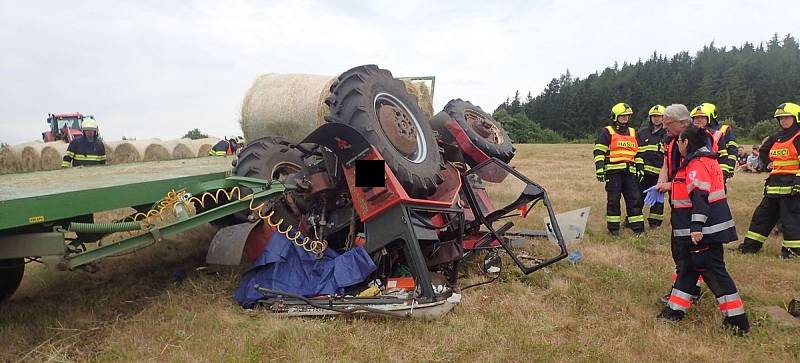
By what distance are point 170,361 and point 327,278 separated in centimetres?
122

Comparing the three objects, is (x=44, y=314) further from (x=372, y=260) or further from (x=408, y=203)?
(x=408, y=203)

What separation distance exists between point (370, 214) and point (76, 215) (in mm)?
1855

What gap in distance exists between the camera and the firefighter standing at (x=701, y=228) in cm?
356

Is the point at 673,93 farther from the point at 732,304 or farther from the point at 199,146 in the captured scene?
the point at 732,304

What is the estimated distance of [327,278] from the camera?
12.9 ft

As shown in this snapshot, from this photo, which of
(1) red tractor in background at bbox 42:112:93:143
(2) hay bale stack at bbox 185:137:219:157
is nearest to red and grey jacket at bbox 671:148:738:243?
(2) hay bale stack at bbox 185:137:219:157

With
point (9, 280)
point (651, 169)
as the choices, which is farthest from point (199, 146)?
point (651, 169)

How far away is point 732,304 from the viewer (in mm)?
3594

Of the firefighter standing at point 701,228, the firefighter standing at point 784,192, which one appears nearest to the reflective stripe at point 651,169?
the firefighter standing at point 784,192

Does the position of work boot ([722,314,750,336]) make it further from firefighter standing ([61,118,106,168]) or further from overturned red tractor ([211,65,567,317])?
firefighter standing ([61,118,106,168])

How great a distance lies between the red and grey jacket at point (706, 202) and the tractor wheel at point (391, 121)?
6.16 feet

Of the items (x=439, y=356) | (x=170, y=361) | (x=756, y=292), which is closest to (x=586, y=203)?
(x=756, y=292)

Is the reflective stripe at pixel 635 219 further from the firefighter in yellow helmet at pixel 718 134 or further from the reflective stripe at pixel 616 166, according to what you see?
the firefighter in yellow helmet at pixel 718 134

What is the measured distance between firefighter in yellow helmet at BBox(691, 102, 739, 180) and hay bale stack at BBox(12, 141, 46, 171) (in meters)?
15.8
